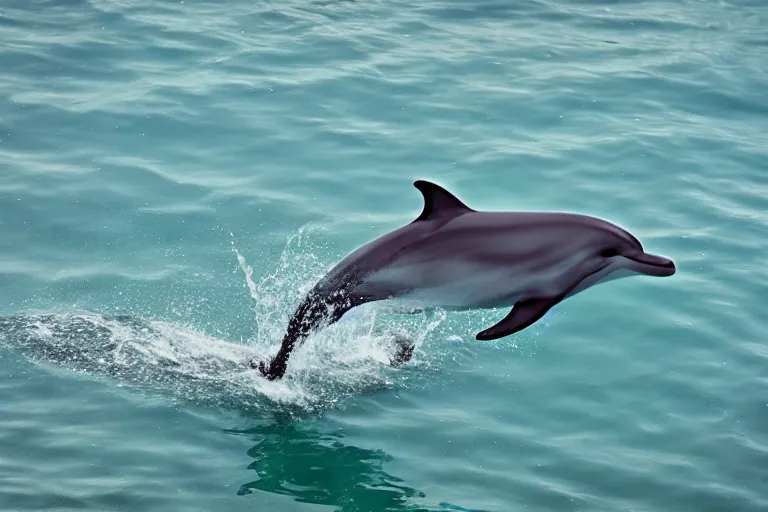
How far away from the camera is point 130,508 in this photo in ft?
29.3

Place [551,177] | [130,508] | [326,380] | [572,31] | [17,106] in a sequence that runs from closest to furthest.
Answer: [130,508], [326,380], [551,177], [17,106], [572,31]

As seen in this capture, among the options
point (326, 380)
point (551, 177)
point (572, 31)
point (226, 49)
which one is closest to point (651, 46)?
point (572, 31)

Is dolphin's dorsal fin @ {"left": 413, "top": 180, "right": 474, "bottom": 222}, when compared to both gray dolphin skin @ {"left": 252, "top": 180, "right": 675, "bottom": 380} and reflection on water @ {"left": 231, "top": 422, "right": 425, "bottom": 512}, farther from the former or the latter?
reflection on water @ {"left": 231, "top": 422, "right": 425, "bottom": 512}

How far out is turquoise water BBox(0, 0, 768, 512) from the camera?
386 inches

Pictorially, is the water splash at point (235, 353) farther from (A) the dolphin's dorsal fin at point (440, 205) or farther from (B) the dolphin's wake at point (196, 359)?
(A) the dolphin's dorsal fin at point (440, 205)

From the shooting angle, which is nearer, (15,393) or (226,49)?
(15,393)

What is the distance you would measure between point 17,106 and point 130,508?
922 cm

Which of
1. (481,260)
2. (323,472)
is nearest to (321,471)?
(323,472)

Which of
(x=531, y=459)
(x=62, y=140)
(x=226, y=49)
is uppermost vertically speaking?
(x=226, y=49)

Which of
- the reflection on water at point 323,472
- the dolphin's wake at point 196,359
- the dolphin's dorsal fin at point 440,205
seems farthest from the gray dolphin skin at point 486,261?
the dolphin's wake at point 196,359

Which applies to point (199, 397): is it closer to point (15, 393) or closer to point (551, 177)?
point (15, 393)

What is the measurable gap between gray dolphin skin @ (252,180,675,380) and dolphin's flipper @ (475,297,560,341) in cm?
1

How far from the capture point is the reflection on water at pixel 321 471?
9289 mm

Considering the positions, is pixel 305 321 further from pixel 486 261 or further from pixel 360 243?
pixel 360 243
